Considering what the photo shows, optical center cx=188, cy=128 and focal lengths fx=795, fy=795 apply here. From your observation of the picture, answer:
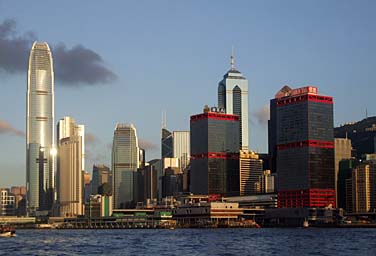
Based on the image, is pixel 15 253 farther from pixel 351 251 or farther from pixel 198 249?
pixel 351 251

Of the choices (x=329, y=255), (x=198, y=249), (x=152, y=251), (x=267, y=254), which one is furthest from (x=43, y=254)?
(x=329, y=255)

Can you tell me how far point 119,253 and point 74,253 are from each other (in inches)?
318

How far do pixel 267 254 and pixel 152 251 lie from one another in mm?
23313

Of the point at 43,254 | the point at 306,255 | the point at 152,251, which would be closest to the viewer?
the point at 306,255

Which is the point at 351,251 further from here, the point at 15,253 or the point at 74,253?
the point at 15,253

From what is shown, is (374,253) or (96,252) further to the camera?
(96,252)

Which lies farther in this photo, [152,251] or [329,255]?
[152,251]

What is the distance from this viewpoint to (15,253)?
138375 mm

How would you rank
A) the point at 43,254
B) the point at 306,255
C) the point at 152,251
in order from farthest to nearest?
the point at 152,251, the point at 43,254, the point at 306,255

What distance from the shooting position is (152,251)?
144 meters

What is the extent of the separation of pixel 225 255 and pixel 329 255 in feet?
54.7

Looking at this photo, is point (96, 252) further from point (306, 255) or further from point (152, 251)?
point (306, 255)

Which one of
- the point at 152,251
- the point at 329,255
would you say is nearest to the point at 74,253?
the point at 152,251

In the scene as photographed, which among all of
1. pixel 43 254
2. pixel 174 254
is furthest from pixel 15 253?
pixel 174 254
